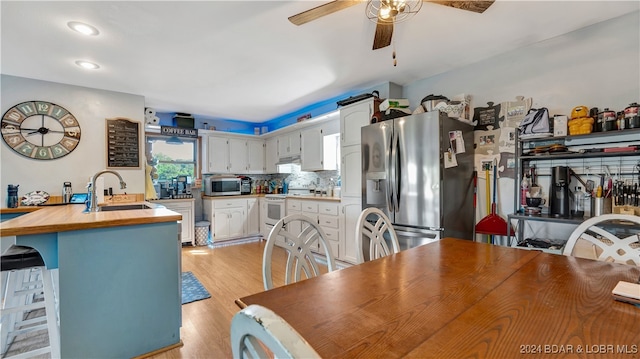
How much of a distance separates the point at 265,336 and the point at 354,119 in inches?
127

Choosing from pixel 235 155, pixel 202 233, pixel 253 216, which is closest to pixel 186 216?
pixel 202 233

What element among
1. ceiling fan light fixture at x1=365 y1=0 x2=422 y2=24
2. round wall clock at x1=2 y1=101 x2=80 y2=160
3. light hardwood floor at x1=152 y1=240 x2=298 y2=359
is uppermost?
ceiling fan light fixture at x1=365 y1=0 x2=422 y2=24

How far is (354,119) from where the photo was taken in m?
3.45

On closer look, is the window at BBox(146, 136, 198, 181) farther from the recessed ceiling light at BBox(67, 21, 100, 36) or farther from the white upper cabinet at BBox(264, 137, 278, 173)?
the recessed ceiling light at BBox(67, 21, 100, 36)

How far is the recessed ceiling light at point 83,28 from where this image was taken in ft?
7.08

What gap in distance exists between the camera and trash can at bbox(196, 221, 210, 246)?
483cm

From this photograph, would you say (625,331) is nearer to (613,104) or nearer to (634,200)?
(634,200)

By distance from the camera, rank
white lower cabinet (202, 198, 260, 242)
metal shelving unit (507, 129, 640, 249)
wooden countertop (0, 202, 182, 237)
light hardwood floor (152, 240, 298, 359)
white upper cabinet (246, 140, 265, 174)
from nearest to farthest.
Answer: wooden countertop (0, 202, 182, 237) < light hardwood floor (152, 240, 298, 359) < metal shelving unit (507, 129, 640, 249) < white lower cabinet (202, 198, 260, 242) < white upper cabinet (246, 140, 265, 174)

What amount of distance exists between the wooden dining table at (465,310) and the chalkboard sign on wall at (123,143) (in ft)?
12.3

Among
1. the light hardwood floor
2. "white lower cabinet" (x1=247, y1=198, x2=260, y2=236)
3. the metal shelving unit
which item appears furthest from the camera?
"white lower cabinet" (x1=247, y1=198, x2=260, y2=236)

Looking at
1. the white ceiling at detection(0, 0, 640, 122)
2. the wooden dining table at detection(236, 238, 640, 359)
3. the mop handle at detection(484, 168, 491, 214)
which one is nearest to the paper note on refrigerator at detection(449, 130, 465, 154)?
the mop handle at detection(484, 168, 491, 214)

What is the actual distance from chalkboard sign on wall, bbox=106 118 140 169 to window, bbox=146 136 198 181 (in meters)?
1.18

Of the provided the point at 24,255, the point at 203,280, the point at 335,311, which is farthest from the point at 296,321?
the point at 203,280

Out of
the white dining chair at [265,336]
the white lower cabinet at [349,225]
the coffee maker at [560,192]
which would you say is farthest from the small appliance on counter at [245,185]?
the white dining chair at [265,336]
